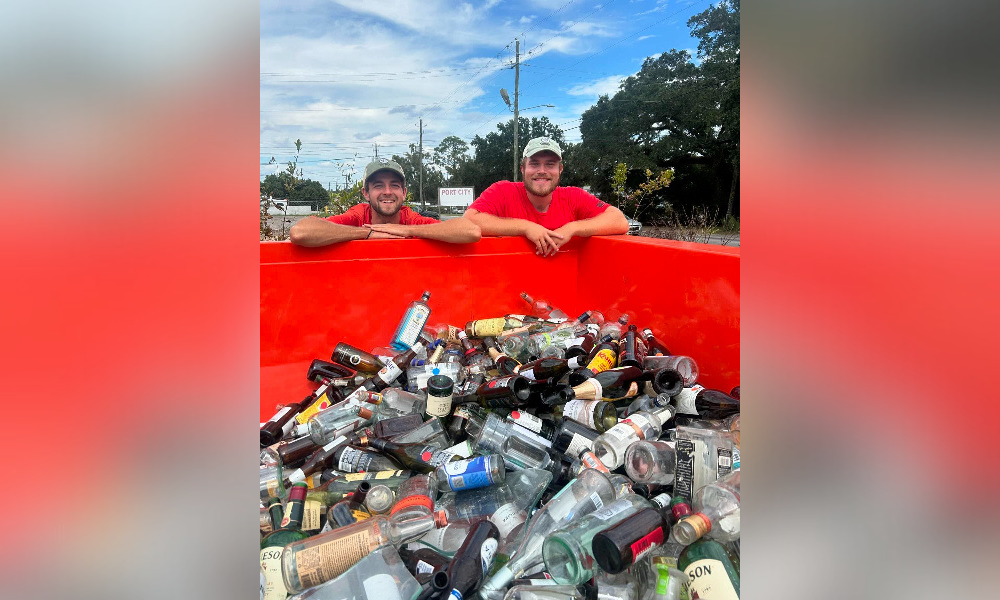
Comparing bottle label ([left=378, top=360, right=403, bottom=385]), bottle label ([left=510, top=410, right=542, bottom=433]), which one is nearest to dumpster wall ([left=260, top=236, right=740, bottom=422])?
bottle label ([left=378, top=360, right=403, bottom=385])

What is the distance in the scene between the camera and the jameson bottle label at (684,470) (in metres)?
1.77

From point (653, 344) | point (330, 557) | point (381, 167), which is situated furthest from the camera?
point (381, 167)

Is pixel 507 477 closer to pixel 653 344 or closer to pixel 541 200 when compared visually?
pixel 653 344

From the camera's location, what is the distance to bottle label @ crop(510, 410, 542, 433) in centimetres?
223

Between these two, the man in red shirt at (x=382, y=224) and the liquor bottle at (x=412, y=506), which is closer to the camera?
the liquor bottle at (x=412, y=506)

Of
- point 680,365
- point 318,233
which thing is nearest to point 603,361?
point 680,365

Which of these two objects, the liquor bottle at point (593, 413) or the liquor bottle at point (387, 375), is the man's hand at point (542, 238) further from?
the liquor bottle at point (593, 413)

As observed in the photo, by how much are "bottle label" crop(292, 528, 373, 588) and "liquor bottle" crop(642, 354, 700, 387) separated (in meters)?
1.75

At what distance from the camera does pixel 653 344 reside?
9.77ft

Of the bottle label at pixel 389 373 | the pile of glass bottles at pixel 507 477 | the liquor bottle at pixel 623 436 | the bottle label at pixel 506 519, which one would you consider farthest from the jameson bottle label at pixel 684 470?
the bottle label at pixel 389 373

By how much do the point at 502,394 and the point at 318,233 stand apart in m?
1.67

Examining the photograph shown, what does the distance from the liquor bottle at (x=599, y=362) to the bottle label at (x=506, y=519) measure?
0.87 metres
